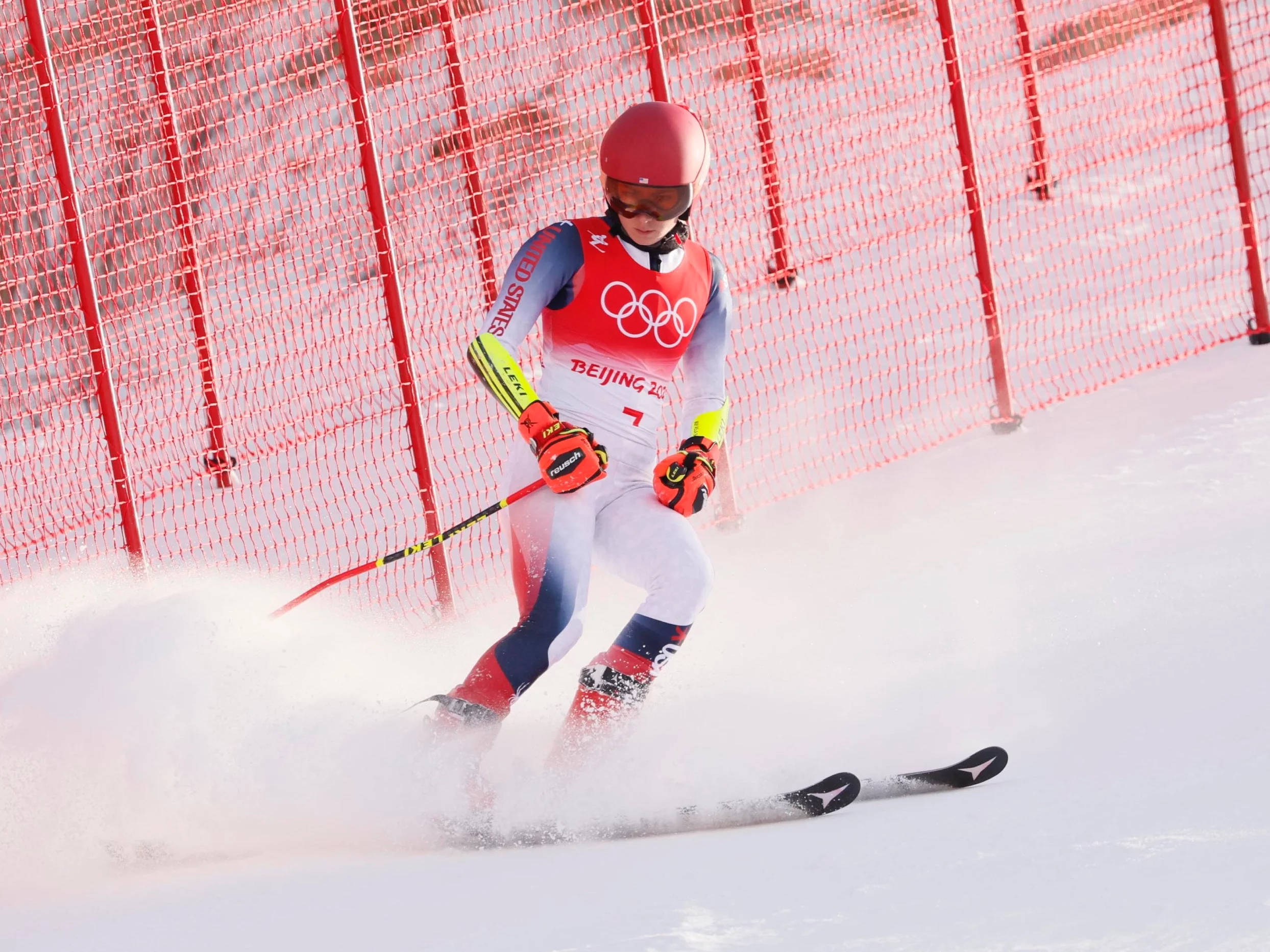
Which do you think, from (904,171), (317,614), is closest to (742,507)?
(317,614)

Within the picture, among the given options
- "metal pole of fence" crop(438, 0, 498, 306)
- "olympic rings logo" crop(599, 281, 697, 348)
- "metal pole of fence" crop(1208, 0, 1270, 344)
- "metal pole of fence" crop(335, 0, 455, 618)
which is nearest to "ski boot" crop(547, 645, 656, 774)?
"olympic rings logo" crop(599, 281, 697, 348)

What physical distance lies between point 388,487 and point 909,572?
287 centimetres

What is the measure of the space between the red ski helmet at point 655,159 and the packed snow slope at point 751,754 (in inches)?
57.5

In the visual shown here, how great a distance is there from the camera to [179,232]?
6219 mm

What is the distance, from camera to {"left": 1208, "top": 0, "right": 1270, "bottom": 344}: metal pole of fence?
6.09 metres

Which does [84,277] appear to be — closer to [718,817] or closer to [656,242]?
[656,242]

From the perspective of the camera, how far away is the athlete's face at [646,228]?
11.2ft

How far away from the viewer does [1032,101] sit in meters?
7.66

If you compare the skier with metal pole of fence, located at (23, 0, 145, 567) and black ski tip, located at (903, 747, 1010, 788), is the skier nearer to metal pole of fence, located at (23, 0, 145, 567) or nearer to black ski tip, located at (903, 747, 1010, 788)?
black ski tip, located at (903, 747, 1010, 788)

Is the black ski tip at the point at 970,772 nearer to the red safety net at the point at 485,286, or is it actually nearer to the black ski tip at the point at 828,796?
the black ski tip at the point at 828,796

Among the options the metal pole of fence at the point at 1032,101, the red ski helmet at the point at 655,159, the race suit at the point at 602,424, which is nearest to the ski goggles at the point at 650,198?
the red ski helmet at the point at 655,159

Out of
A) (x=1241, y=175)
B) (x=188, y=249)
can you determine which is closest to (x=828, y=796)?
(x=188, y=249)

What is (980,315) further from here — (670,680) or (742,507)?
(670,680)

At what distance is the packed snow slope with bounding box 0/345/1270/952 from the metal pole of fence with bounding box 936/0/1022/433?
788 millimetres
